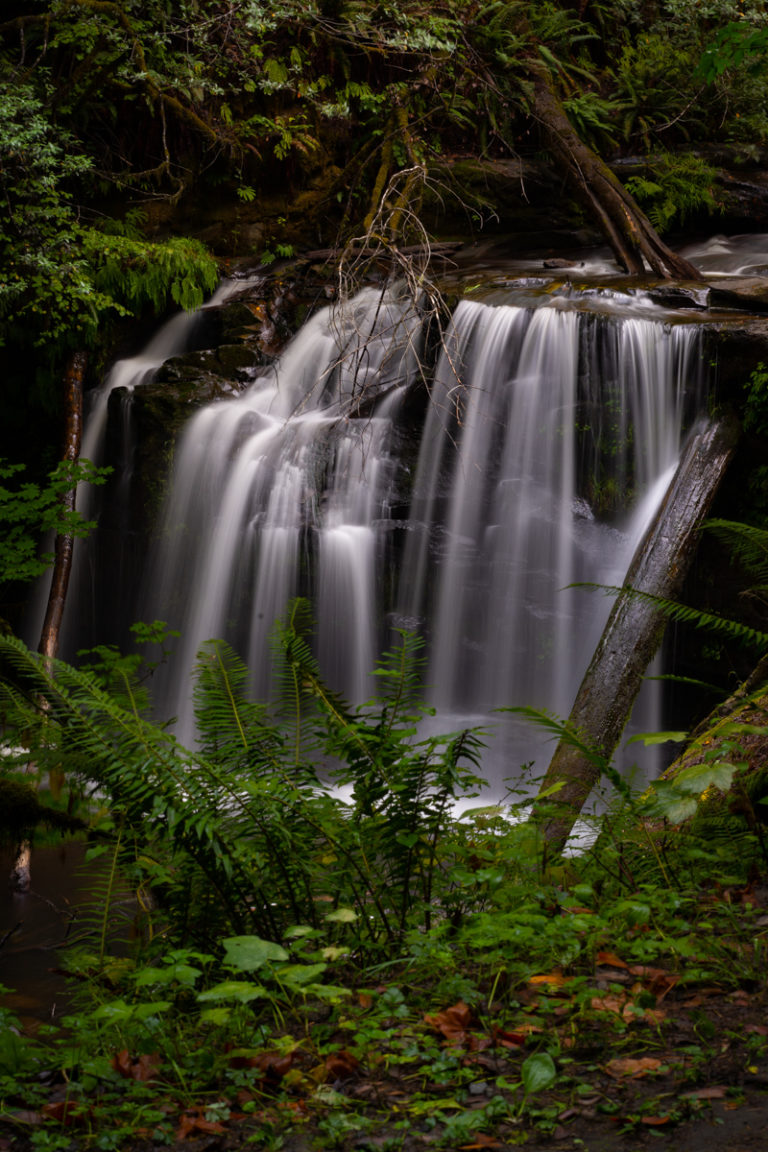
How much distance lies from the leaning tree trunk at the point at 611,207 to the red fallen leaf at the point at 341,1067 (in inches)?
387

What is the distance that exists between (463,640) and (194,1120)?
6.57 metres

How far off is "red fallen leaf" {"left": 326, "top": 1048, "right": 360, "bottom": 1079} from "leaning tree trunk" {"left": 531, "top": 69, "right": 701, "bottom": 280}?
9823 millimetres

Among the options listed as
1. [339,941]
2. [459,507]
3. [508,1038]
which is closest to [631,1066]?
[508,1038]

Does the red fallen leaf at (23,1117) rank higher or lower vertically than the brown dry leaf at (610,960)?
lower

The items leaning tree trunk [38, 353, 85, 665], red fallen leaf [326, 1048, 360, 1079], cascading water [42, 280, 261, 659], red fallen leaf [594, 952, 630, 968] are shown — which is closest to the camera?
red fallen leaf [326, 1048, 360, 1079]

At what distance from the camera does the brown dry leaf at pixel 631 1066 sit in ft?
6.36

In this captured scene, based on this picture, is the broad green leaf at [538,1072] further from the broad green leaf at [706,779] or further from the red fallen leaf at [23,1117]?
the red fallen leaf at [23,1117]

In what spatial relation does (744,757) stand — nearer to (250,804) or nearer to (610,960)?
(610,960)

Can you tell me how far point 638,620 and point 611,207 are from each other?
22.9 ft

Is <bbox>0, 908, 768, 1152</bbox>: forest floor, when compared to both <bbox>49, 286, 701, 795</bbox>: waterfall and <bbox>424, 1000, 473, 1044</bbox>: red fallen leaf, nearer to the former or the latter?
<bbox>424, 1000, 473, 1044</bbox>: red fallen leaf

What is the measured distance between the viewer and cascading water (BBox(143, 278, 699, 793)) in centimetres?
806

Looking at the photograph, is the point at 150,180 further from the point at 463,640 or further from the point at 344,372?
the point at 463,640

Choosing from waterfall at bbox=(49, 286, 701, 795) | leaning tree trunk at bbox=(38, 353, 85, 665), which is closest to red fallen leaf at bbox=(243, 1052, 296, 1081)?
waterfall at bbox=(49, 286, 701, 795)

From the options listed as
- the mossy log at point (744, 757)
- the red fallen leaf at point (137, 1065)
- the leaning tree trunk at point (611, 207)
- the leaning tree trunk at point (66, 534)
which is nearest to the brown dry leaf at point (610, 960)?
the mossy log at point (744, 757)
